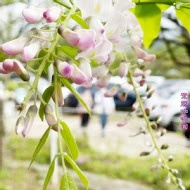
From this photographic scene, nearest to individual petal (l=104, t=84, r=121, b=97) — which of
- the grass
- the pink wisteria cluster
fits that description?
the pink wisteria cluster

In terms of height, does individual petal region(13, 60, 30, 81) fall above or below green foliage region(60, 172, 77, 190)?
above

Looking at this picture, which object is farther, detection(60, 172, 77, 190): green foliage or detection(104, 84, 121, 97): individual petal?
detection(104, 84, 121, 97): individual petal

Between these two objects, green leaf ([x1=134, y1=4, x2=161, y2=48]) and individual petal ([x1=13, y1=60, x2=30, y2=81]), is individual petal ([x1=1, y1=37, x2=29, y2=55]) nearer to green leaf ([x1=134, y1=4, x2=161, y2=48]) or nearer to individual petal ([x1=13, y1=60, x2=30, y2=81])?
individual petal ([x1=13, y1=60, x2=30, y2=81])

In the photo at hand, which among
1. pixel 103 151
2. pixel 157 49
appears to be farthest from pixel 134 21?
pixel 157 49

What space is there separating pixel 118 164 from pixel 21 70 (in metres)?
3.90

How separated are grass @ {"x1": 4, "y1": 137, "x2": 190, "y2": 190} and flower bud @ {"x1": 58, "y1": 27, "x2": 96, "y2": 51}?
324cm

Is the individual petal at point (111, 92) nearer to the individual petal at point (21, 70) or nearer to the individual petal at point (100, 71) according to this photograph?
the individual petal at point (100, 71)

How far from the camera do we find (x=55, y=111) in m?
0.25

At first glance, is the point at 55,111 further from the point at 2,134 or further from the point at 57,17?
the point at 2,134

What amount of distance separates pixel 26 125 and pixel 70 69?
43 mm

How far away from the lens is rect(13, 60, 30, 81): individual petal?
0.24 metres

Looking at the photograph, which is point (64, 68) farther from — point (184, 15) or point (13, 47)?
point (184, 15)

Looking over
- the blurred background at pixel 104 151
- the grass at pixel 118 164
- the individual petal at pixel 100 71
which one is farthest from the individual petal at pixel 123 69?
the grass at pixel 118 164

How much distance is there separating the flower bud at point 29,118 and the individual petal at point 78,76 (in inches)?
1.4
